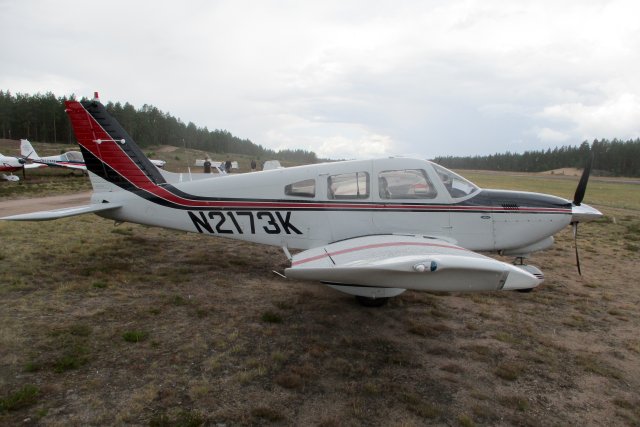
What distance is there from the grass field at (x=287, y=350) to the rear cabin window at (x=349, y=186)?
1690 mm

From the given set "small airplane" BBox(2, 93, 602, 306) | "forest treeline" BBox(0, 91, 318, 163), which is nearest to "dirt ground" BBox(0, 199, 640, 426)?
"small airplane" BBox(2, 93, 602, 306)

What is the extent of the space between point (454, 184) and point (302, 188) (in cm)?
236

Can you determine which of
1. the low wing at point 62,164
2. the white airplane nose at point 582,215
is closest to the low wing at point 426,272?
the white airplane nose at point 582,215

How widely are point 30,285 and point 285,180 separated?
4175 millimetres

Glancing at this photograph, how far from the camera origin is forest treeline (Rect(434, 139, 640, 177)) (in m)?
84.4

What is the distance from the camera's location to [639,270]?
8086mm

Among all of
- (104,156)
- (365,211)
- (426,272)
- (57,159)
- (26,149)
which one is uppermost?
(26,149)

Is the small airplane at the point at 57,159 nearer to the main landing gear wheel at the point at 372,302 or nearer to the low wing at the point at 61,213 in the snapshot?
the low wing at the point at 61,213

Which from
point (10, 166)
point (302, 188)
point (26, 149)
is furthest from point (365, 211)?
point (26, 149)

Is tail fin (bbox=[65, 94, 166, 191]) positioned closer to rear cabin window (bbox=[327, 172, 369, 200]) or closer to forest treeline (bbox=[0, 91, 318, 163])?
rear cabin window (bbox=[327, 172, 369, 200])

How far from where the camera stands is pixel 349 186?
5719 millimetres

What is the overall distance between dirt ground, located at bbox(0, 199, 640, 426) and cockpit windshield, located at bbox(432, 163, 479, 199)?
1794 mm

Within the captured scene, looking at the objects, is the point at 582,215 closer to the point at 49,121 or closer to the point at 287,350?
the point at 287,350

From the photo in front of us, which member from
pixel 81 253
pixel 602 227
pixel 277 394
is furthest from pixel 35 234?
pixel 602 227
